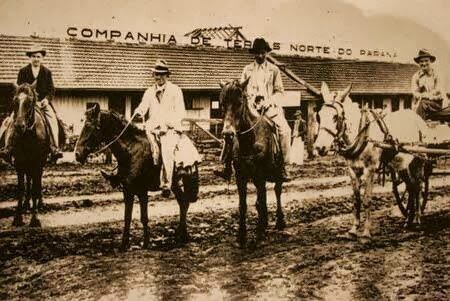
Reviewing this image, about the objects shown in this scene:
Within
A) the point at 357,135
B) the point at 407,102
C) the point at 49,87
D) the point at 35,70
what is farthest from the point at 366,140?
the point at 35,70

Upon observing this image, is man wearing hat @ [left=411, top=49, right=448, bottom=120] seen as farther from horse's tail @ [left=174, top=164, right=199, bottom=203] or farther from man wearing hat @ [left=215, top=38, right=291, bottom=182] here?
horse's tail @ [left=174, top=164, right=199, bottom=203]

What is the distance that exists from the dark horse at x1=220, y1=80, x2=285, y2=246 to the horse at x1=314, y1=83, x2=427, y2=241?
51 cm

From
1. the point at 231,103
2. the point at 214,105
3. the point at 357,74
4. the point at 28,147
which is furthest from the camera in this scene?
the point at 357,74

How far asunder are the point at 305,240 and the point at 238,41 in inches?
72.7

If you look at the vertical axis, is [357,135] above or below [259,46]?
below

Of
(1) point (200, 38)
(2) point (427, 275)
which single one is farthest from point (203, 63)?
(2) point (427, 275)

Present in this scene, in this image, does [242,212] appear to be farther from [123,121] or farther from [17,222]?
[17,222]

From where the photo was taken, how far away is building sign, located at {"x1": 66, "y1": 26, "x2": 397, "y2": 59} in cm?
419

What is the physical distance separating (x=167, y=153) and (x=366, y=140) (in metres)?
1.77

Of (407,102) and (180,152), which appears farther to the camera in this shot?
(407,102)

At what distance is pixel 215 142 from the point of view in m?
5.26

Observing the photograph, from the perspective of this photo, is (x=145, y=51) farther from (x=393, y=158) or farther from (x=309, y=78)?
(x=393, y=158)

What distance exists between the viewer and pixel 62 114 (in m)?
4.87

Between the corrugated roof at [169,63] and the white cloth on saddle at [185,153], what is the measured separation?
585 mm
